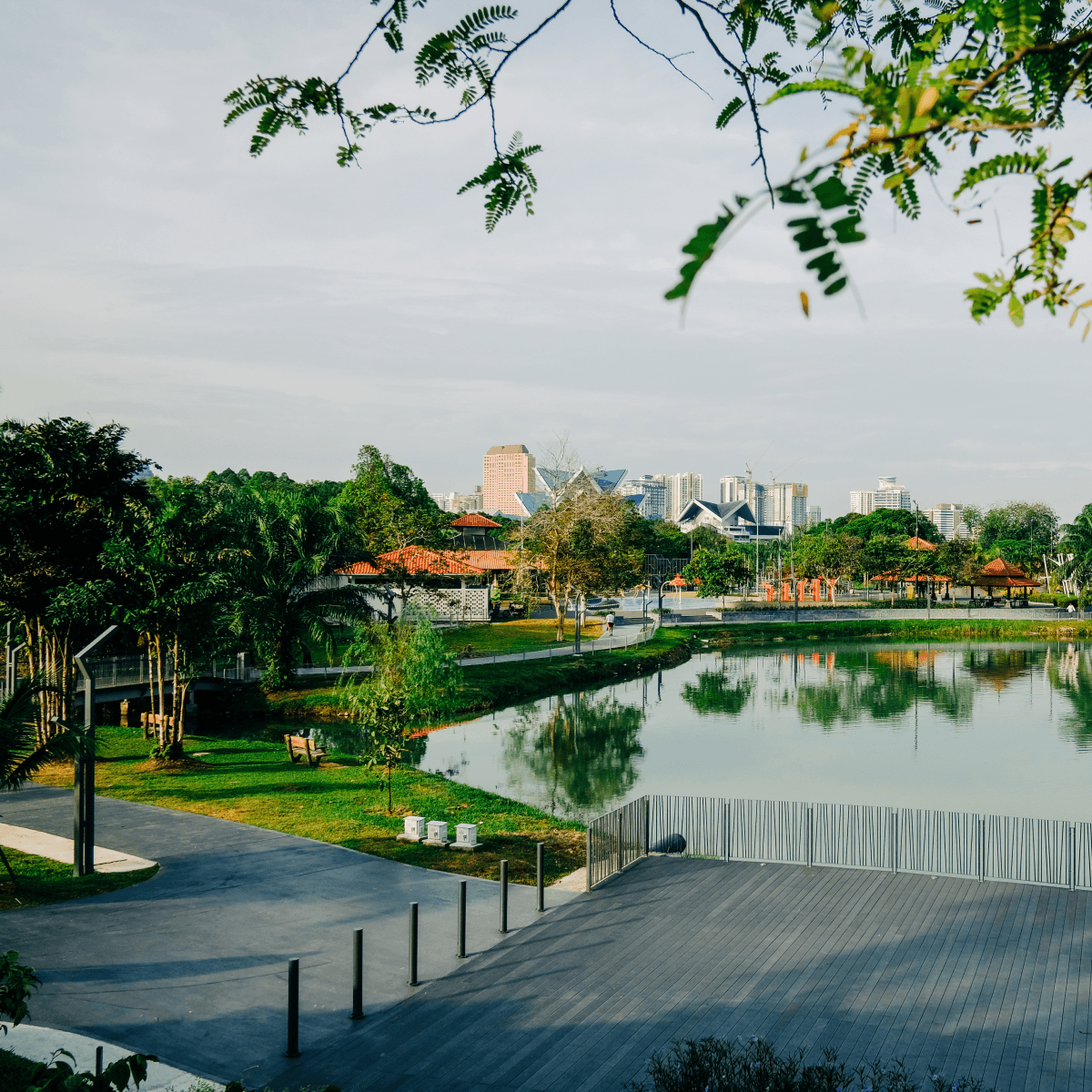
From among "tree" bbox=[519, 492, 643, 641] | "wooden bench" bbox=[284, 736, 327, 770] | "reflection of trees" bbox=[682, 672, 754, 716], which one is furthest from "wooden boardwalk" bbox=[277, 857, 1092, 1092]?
"tree" bbox=[519, 492, 643, 641]

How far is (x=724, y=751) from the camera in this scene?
26078 mm

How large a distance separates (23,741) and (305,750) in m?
9.75

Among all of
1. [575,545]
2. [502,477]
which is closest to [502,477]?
[502,477]

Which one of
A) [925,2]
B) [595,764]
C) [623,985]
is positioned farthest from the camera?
[595,764]

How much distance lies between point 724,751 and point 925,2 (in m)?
24.2

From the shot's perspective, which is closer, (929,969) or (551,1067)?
(551,1067)

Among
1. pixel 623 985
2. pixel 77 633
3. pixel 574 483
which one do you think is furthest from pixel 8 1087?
A: pixel 574 483

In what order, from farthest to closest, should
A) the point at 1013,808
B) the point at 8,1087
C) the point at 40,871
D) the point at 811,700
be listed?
the point at 811,700 < the point at 1013,808 < the point at 40,871 < the point at 8,1087

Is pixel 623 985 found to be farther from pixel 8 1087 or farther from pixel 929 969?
pixel 8 1087

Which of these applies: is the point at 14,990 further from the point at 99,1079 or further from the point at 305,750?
the point at 305,750

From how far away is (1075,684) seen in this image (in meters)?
38.7

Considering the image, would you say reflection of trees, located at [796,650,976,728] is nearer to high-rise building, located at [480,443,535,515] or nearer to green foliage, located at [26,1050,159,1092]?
green foliage, located at [26,1050,159,1092]

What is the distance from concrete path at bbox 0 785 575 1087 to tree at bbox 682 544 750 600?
52784 mm

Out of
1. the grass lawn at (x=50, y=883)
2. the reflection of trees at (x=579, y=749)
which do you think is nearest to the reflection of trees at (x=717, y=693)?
the reflection of trees at (x=579, y=749)
